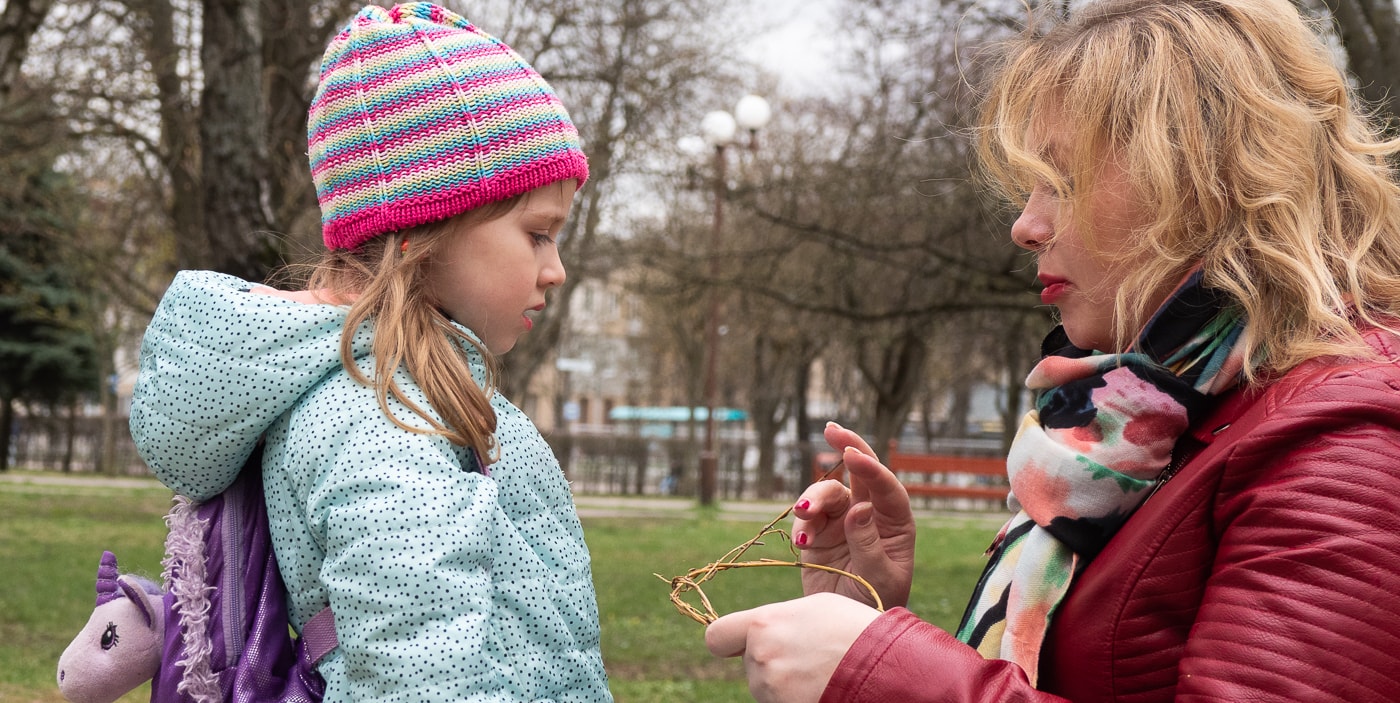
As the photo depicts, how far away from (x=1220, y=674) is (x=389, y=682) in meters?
0.96

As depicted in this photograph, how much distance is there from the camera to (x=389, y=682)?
147 cm

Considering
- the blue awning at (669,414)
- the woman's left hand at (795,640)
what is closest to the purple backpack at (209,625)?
the woman's left hand at (795,640)

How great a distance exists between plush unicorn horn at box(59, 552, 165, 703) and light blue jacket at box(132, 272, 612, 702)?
0.18 meters

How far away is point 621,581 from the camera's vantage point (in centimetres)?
950

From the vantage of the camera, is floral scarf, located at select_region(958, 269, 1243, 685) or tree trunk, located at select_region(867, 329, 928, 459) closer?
floral scarf, located at select_region(958, 269, 1243, 685)

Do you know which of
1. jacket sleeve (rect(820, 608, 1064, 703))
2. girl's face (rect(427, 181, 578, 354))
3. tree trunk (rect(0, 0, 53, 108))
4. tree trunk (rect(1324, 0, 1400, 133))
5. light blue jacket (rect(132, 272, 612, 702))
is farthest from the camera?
tree trunk (rect(1324, 0, 1400, 133))

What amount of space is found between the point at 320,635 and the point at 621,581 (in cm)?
797

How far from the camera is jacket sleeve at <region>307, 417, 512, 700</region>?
4.87 ft

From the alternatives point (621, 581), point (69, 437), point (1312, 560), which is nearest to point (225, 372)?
point (1312, 560)

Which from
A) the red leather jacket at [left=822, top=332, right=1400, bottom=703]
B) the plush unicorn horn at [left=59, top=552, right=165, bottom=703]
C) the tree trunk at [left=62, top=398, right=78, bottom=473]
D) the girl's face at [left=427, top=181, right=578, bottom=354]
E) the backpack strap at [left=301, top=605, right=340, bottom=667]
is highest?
the girl's face at [left=427, top=181, right=578, bottom=354]

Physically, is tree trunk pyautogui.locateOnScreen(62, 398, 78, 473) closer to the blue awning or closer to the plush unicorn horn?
the blue awning

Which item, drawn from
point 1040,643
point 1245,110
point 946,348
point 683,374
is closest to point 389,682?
point 1040,643

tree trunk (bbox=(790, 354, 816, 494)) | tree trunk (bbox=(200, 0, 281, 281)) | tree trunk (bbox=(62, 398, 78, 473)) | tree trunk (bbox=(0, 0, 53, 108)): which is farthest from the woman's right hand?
tree trunk (bbox=(62, 398, 78, 473))

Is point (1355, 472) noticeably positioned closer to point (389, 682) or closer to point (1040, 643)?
point (1040, 643)
